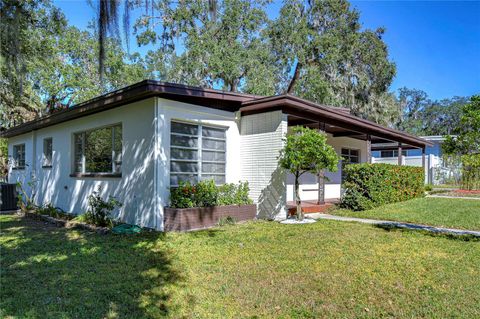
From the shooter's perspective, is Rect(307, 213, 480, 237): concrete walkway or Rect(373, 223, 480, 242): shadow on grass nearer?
Rect(373, 223, 480, 242): shadow on grass

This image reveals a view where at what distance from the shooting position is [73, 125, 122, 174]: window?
898 cm

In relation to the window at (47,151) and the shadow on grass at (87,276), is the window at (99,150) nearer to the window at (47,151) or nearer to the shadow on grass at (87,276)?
the window at (47,151)

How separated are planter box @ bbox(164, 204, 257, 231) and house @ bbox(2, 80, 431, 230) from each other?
0.85 feet

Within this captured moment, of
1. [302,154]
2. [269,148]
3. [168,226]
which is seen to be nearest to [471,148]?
[302,154]

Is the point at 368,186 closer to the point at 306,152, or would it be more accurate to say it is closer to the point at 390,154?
the point at 306,152

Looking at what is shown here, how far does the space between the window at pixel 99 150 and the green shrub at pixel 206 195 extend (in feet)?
6.48

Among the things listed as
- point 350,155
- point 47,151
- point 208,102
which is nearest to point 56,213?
point 47,151

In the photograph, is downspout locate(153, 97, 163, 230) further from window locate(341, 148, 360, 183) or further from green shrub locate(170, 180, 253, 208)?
window locate(341, 148, 360, 183)

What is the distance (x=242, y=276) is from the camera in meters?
4.50

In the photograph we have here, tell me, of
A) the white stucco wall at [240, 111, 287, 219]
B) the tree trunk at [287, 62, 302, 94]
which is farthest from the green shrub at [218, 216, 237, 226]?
the tree trunk at [287, 62, 302, 94]

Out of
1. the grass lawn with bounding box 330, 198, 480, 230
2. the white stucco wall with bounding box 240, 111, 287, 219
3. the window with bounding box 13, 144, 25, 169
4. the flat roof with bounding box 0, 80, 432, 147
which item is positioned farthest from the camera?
the window with bounding box 13, 144, 25, 169

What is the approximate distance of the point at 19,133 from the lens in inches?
545

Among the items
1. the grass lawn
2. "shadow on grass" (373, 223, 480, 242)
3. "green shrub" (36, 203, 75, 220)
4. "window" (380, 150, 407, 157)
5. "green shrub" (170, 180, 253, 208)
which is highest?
"window" (380, 150, 407, 157)

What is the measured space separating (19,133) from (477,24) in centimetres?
1687
